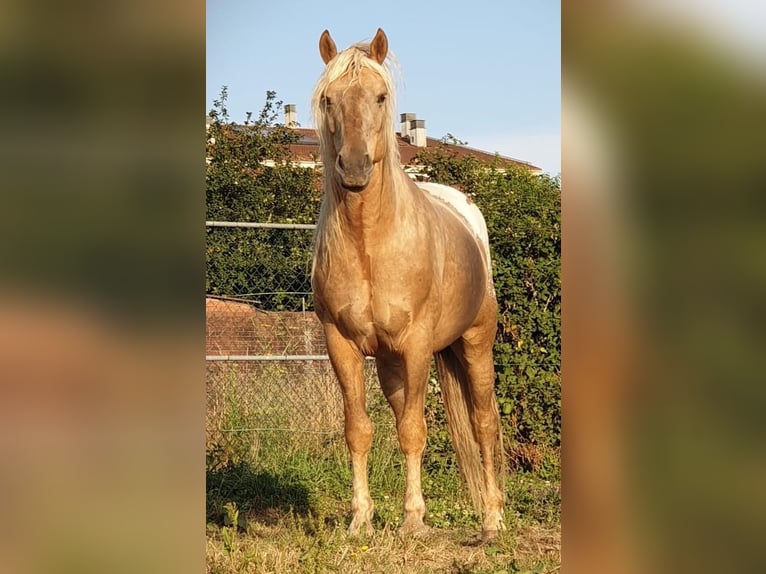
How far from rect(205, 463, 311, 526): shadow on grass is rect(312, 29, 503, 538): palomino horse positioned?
1.00m

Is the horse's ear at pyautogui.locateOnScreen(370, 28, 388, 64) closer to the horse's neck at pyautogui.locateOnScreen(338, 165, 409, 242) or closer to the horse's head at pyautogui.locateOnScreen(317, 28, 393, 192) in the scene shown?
the horse's head at pyautogui.locateOnScreen(317, 28, 393, 192)

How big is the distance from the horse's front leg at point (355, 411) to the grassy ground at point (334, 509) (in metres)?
0.13

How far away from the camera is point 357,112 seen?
13.5 ft

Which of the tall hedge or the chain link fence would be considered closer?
the chain link fence

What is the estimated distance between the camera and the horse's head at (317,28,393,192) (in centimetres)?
405

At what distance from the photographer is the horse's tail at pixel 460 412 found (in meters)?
5.70

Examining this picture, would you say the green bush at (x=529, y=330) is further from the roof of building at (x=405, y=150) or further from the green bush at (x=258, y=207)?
the roof of building at (x=405, y=150)

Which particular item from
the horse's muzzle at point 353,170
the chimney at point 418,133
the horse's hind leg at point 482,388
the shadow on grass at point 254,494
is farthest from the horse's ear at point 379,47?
the chimney at point 418,133

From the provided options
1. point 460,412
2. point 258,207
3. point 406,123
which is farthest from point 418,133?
point 460,412

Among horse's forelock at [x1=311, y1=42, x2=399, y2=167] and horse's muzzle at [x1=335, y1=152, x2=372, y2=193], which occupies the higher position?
horse's forelock at [x1=311, y1=42, x2=399, y2=167]

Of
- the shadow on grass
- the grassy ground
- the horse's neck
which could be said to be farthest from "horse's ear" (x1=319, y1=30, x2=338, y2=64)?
the shadow on grass

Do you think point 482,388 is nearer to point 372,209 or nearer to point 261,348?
point 372,209
